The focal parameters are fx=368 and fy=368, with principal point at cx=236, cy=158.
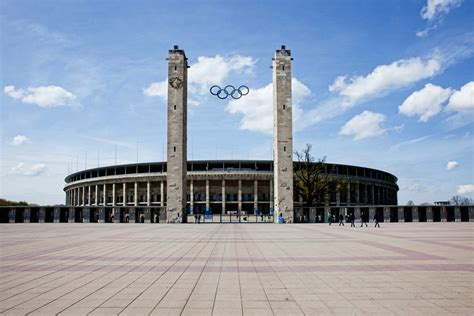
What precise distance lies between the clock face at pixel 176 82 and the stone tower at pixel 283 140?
11.9 m

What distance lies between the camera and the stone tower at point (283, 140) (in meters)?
44.4

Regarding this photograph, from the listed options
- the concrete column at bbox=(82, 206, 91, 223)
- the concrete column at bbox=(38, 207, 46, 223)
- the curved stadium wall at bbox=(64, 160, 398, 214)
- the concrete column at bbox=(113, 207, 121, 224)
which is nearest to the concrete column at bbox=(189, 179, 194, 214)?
the curved stadium wall at bbox=(64, 160, 398, 214)

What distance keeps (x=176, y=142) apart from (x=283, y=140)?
43.0 feet

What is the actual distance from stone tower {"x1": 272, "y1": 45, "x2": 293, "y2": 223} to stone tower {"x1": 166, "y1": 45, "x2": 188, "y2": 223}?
37.9 feet

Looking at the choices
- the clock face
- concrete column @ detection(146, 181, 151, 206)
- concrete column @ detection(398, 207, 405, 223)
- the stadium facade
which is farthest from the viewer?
concrete column @ detection(146, 181, 151, 206)

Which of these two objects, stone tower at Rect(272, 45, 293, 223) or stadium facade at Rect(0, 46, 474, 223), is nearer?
stone tower at Rect(272, 45, 293, 223)

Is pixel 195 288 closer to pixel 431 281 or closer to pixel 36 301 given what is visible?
pixel 36 301

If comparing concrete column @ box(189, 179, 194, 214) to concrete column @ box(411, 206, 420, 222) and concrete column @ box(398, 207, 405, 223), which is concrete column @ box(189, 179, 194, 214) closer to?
concrete column @ box(398, 207, 405, 223)

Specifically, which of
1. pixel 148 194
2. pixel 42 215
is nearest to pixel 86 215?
pixel 42 215

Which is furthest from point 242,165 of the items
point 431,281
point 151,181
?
point 431,281

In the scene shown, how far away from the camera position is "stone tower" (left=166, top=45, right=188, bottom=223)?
147ft

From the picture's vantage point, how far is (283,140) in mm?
44844

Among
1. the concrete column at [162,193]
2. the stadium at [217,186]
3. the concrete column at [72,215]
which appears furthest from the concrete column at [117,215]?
the concrete column at [162,193]

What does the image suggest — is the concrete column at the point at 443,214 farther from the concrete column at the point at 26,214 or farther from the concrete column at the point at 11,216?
the concrete column at the point at 11,216
